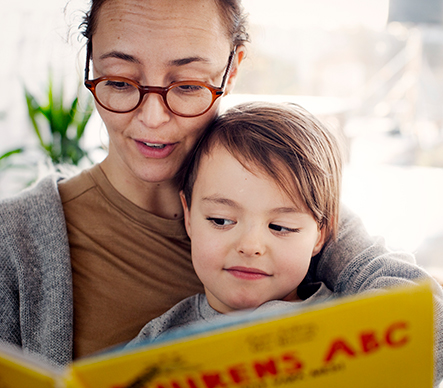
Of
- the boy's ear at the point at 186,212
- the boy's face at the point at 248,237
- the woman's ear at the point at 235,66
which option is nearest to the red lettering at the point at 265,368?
the boy's face at the point at 248,237

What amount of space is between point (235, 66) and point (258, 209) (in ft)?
1.62

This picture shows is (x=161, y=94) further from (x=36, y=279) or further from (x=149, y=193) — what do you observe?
(x=36, y=279)

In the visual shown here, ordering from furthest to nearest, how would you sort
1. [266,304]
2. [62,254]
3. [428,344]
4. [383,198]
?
1. [383,198]
2. [62,254]
3. [266,304]
4. [428,344]

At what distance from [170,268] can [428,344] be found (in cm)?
79

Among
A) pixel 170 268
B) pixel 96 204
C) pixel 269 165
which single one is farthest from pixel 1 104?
pixel 269 165

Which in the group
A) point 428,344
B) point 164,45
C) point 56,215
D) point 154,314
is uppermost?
point 164,45

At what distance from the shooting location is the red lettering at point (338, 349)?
0.48 metres

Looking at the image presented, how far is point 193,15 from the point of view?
3.26ft

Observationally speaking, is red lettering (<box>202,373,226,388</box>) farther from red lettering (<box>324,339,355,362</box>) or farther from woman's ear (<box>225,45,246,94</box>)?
woman's ear (<box>225,45,246,94</box>)

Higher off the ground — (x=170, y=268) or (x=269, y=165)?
(x=269, y=165)

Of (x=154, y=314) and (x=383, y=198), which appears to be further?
(x=383, y=198)

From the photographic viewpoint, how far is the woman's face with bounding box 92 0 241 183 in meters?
0.97

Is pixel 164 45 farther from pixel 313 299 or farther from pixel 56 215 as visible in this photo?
pixel 313 299

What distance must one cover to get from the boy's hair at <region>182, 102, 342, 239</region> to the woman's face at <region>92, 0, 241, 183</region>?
8 cm
